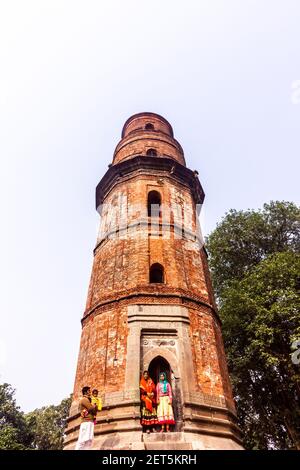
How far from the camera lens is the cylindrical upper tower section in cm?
1481

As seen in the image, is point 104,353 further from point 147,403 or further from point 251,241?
point 251,241

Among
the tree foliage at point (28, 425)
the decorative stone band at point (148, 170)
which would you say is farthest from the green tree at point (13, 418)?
the decorative stone band at point (148, 170)

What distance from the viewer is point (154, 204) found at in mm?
12672

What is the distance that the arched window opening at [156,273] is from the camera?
10.8 meters

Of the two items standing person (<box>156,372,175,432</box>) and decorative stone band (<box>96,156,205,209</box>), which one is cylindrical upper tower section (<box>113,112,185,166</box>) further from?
standing person (<box>156,372,175,432</box>)

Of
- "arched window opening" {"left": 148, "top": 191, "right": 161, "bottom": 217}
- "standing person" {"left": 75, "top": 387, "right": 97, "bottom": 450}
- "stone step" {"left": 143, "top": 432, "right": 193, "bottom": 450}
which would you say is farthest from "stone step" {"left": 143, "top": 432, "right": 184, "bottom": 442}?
"arched window opening" {"left": 148, "top": 191, "right": 161, "bottom": 217}

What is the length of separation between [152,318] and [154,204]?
467 cm

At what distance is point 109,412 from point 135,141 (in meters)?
10.9

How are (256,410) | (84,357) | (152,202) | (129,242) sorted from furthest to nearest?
(256,410), (152,202), (129,242), (84,357)

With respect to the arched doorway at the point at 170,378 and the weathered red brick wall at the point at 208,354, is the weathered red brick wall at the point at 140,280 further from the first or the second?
the arched doorway at the point at 170,378

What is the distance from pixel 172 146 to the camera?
619 inches

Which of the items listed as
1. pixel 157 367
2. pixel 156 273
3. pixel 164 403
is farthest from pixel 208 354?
pixel 156 273
